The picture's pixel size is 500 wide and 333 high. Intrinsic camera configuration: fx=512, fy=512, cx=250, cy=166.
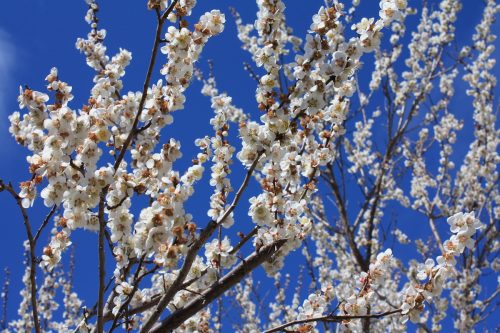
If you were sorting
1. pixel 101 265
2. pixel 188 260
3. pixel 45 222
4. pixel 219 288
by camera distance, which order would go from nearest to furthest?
pixel 101 265
pixel 188 260
pixel 45 222
pixel 219 288

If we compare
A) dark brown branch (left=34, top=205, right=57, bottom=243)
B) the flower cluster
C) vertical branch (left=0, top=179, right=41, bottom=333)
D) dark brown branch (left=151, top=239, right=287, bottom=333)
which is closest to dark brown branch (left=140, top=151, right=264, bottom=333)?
dark brown branch (left=151, top=239, right=287, bottom=333)

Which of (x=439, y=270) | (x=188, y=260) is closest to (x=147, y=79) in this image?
(x=188, y=260)

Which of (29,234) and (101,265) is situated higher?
(29,234)

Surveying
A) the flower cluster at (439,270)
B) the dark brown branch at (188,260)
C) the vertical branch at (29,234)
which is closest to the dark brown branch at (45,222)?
the vertical branch at (29,234)

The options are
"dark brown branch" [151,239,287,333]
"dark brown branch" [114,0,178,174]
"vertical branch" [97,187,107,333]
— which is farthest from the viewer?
"dark brown branch" [151,239,287,333]

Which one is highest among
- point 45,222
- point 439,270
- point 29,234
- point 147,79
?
point 147,79

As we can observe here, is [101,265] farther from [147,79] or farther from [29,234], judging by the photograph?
[147,79]

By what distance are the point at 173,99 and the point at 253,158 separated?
1.82 ft

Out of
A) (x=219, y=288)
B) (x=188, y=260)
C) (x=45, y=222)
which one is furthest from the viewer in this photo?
(x=219, y=288)

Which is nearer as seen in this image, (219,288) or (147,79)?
(147,79)

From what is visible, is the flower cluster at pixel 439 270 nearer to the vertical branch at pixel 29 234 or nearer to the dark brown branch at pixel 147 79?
the dark brown branch at pixel 147 79

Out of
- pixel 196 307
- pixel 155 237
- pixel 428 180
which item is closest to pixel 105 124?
pixel 155 237

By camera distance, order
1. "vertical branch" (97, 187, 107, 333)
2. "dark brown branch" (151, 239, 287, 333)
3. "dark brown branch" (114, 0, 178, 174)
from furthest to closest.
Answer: "dark brown branch" (151, 239, 287, 333) → "dark brown branch" (114, 0, 178, 174) → "vertical branch" (97, 187, 107, 333)

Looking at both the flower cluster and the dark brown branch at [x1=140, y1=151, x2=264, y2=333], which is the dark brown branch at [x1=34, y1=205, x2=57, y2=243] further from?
the flower cluster
